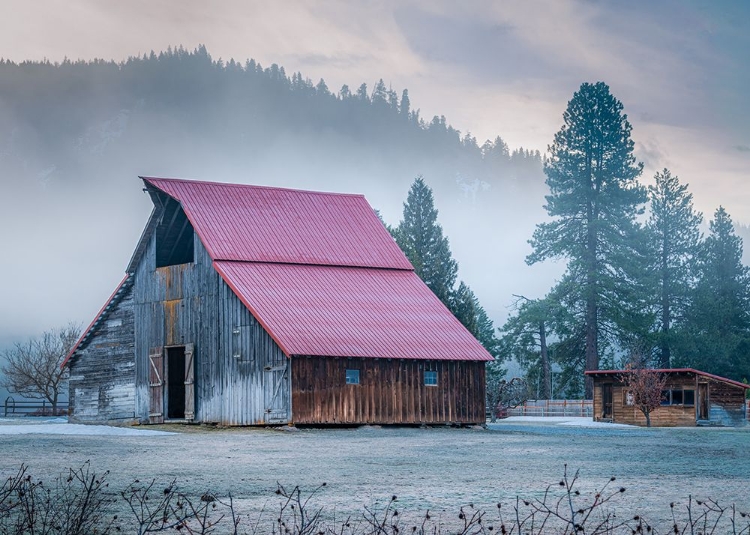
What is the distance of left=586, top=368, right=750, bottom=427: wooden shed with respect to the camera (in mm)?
55438

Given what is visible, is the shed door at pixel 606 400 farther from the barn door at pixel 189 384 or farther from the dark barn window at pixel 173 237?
the barn door at pixel 189 384

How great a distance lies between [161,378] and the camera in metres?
43.8

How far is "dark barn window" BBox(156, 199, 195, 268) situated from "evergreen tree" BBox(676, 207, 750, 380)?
4268cm

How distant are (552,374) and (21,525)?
82.1 m

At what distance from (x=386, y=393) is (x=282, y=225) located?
32.3 feet

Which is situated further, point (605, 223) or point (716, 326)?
point (716, 326)

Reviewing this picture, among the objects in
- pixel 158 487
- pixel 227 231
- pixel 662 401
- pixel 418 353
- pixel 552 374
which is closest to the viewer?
pixel 158 487

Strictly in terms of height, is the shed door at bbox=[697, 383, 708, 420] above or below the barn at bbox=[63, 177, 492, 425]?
below

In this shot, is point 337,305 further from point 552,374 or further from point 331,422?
point 552,374

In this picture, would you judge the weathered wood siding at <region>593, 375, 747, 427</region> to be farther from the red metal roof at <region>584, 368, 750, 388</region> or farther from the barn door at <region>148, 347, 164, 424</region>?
the barn door at <region>148, 347, 164, 424</region>

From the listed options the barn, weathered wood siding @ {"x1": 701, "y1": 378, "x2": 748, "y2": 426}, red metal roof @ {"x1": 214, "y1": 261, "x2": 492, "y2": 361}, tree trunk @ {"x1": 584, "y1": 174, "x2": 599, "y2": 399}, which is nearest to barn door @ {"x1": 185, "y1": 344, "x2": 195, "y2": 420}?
the barn

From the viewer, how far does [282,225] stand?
46.2 metres

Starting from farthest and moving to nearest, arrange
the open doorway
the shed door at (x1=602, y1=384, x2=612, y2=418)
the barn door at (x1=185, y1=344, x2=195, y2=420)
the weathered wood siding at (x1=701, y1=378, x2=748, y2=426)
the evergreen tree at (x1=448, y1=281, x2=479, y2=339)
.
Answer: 1. the evergreen tree at (x1=448, y1=281, x2=479, y2=339)
2. the shed door at (x1=602, y1=384, x2=612, y2=418)
3. the weathered wood siding at (x1=701, y1=378, x2=748, y2=426)
4. the open doorway
5. the barn door at (x1=185, y1=344, x2=195, y2=420)

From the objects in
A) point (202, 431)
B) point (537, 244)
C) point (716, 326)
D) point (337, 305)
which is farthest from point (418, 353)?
point (716, 326)
